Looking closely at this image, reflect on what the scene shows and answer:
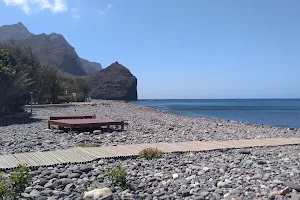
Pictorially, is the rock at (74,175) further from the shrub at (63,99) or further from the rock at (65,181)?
the shrub at (63,99)

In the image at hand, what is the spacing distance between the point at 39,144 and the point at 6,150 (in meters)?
1.16

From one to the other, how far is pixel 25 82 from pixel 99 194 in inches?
823

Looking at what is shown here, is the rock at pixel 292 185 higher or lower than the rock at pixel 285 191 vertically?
higher

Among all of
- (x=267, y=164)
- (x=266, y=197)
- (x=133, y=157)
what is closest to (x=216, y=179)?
(x=266, y=197)

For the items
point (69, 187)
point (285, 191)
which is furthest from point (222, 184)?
point (69, 187)

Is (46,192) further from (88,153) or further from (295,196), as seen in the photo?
(295,196)

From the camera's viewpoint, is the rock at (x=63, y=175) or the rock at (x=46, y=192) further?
the rock at (x=63, y=175)

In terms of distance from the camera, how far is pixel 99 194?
572 cm

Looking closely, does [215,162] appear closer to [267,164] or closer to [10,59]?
[267,164]

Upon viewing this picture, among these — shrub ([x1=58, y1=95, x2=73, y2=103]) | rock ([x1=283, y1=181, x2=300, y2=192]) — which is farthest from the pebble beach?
shrub ([x1=58, y1=95, x2=73, y2=103])

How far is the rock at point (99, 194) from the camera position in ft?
18.6

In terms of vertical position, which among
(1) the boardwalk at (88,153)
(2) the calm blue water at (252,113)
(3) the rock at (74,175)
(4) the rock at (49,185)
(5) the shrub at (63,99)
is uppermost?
(5) the shrub at (63,99)

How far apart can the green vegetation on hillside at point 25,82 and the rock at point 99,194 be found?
1755 cm

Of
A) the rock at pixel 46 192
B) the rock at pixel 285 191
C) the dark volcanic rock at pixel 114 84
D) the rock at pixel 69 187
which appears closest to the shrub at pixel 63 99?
the rock at pixel 69 187
